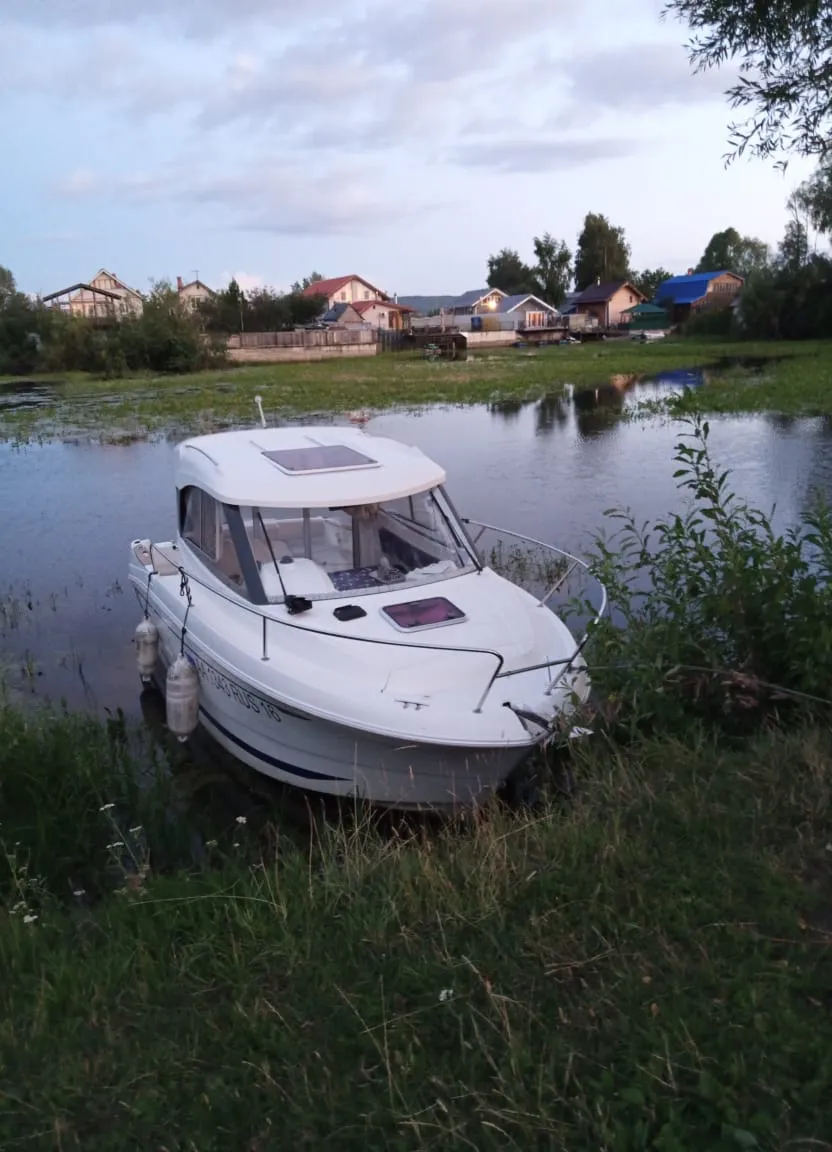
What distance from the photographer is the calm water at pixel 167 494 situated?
1088cm

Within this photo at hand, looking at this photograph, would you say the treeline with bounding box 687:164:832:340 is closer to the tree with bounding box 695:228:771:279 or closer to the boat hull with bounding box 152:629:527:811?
the tree with bounding box 695:228:771:279

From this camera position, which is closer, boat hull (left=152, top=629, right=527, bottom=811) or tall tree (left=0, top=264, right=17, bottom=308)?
boat hull (left=152, top=629, right=527, bottom=811)

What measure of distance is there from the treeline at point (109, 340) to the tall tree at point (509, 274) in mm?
64642

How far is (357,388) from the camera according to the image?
4038 cm

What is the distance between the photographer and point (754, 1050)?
2.86 meters

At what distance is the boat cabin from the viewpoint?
25.0 ft

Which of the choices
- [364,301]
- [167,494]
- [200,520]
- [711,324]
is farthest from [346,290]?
[200,520]

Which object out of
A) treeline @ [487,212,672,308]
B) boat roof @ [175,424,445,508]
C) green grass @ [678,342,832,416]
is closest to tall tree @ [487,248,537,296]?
treeline @ [487,212,672,308]

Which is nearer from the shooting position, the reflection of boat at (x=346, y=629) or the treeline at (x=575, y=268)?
the reflection of boat at (x=346, y=629)

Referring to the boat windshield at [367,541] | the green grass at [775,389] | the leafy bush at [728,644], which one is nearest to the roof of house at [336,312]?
the green grass at [775,389]

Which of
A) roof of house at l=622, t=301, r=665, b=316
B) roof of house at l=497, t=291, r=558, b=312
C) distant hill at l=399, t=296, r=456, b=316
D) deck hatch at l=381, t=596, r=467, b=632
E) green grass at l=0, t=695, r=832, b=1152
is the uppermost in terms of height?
distant hill at l=399, t=296, r=456, b=316

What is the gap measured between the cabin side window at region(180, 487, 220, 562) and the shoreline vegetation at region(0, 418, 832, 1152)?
337 cm

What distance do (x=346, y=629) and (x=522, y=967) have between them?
3.66 meters

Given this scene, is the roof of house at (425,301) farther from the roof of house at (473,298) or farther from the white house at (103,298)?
the white house at (103,298)
